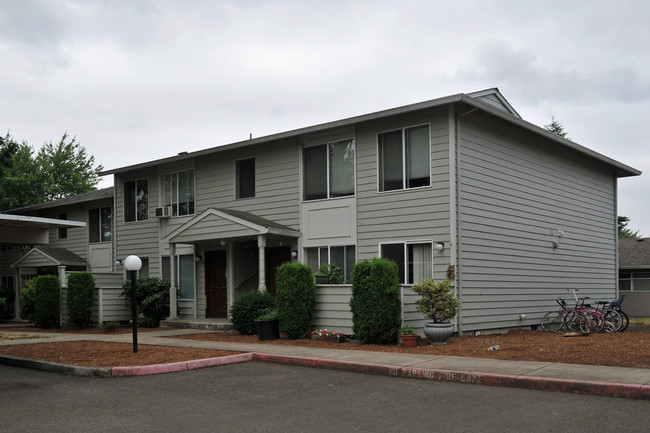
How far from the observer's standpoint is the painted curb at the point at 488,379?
7.21m

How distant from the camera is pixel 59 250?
80.7 ft

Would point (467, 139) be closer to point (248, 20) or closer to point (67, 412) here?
point (248, 20)

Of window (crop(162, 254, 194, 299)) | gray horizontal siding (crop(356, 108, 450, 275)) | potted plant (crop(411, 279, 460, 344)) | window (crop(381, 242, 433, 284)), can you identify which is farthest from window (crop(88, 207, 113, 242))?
potted plant (crop(411, 279, 460, 344))

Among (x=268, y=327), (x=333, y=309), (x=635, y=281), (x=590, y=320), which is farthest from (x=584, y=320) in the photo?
(x=635, y=281)

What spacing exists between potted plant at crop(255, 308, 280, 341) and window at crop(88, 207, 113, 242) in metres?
11.3

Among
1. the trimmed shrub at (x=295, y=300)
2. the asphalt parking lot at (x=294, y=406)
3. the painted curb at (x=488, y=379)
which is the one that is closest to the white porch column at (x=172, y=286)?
the trimmed shrub at (x=295, y=300)

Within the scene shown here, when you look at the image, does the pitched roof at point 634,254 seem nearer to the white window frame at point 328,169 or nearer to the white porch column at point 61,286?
the white window frame at point 328,169

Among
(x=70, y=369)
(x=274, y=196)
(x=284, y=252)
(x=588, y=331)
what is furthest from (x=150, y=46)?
(x=588, y=331)

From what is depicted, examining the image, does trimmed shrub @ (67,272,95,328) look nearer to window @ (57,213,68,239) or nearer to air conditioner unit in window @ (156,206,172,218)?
air conditioner unit in window @ (156,206,172,218)

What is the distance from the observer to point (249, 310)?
591 inches

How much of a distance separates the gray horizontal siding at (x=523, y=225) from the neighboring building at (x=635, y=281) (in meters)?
8.87

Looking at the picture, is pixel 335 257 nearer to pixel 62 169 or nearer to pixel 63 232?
pixel 63 232

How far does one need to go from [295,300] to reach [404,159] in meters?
4.19

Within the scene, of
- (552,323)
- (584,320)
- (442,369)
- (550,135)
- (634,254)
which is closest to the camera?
(442,369)
